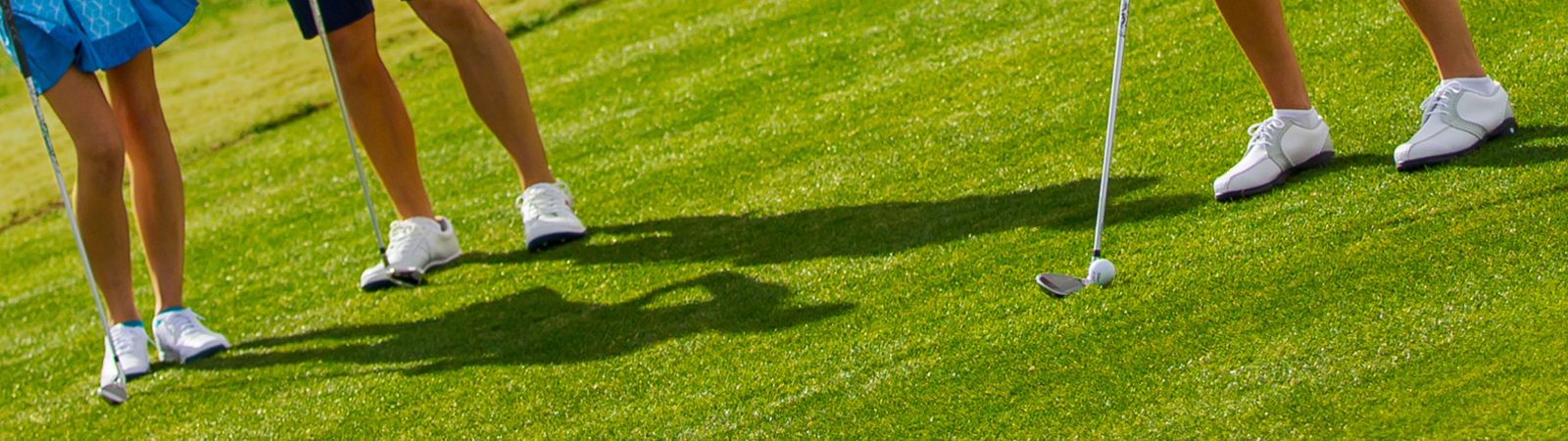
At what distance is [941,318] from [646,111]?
298 centimetres

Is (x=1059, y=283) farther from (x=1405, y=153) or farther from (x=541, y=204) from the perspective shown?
(x=541, y=204)

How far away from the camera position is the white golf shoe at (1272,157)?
3670 mm

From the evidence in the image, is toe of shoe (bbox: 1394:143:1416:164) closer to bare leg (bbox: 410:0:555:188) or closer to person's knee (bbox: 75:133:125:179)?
bare leg (bbox: 410:0:555:188)

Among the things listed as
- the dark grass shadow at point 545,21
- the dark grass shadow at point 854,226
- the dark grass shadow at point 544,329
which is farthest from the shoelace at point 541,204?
the dark grass shadow at point 545,21

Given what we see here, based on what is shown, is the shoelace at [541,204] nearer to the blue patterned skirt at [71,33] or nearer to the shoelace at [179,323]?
the shoelace at [179,323]

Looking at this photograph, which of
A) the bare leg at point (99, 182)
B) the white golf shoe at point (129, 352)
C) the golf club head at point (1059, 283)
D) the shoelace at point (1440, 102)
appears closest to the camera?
the golf club head at point (1059, 283)

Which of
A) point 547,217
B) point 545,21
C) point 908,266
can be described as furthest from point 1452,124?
point 545,21

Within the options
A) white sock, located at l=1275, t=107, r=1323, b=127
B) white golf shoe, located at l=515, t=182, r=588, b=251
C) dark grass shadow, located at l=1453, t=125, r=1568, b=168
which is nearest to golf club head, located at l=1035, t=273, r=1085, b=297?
white sock, located at l=1275, t=107, r=1323, b=127

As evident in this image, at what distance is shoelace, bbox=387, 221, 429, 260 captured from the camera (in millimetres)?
4902

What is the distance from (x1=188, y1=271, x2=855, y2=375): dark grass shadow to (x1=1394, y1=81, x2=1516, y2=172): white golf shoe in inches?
47.4

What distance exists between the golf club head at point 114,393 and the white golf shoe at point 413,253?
0.82m

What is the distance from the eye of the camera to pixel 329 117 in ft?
26.9

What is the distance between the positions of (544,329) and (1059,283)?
4.47 feet

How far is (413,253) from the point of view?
4.91m
